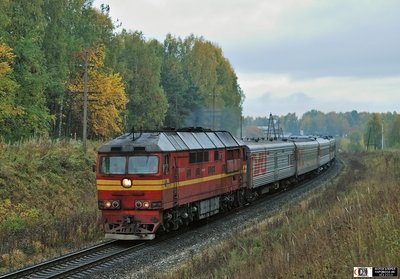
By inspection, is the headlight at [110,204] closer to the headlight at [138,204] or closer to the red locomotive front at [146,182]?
the red locomotive front at [146,182]

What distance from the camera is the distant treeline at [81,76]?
33.2 m

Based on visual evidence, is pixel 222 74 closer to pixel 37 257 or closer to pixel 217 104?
pixel 217 104

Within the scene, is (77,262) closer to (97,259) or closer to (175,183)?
(97,259)

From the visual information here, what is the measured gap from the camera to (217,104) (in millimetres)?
83125

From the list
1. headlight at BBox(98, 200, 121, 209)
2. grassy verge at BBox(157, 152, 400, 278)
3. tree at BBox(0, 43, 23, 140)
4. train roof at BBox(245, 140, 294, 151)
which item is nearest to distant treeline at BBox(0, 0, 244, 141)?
tree at BBox(0, 43, 23, 140)

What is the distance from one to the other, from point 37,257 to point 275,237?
21.7 ft

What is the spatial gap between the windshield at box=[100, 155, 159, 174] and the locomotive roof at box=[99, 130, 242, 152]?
0.25m

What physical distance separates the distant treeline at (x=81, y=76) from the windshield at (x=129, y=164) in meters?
12.9

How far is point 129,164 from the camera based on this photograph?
15.4 metres

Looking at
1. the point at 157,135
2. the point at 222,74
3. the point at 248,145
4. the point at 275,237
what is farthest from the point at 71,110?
the point at 222,74

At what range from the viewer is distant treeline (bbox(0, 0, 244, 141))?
1309 inches

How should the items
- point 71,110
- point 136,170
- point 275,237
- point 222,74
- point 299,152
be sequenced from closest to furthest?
point 275,237 < point 136,170 < point 299,152 < point 71,110 < point 222,74

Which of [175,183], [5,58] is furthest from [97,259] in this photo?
[5,58]

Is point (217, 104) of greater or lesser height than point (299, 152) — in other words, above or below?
above
